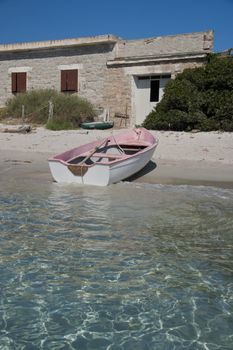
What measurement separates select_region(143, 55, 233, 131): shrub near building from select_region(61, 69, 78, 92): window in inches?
236

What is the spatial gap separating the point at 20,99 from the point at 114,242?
58.7ft

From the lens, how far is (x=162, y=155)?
13820 mm

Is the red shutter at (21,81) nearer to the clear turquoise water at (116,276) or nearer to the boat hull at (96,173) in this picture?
the boat hull at (96,173)

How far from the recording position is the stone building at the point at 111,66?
20109 millimetres

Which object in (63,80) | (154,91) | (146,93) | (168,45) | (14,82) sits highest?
(168,45)

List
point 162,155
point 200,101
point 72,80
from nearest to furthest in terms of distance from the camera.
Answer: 1. point 162,155
2. point 200,101
3. point 72,80

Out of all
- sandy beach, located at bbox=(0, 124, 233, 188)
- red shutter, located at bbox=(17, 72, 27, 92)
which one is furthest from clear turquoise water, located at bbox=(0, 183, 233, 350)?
red shutter, located at bbox=(17, 72, 27, 92)

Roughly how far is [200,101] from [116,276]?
13651 millimetres

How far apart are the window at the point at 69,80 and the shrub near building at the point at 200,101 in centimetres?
600

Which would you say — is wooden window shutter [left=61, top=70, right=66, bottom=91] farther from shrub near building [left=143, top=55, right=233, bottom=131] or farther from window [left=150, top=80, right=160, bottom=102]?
shrub near building [left=143, top=55, right=233, bottom=131]

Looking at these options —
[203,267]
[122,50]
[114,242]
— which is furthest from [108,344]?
[122,50]

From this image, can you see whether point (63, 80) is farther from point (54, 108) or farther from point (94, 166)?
point (94, 166)

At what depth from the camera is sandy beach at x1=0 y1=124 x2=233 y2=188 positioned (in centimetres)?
→ 1140

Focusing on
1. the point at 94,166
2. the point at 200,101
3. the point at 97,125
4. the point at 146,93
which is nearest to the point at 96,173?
the point at 94,166
